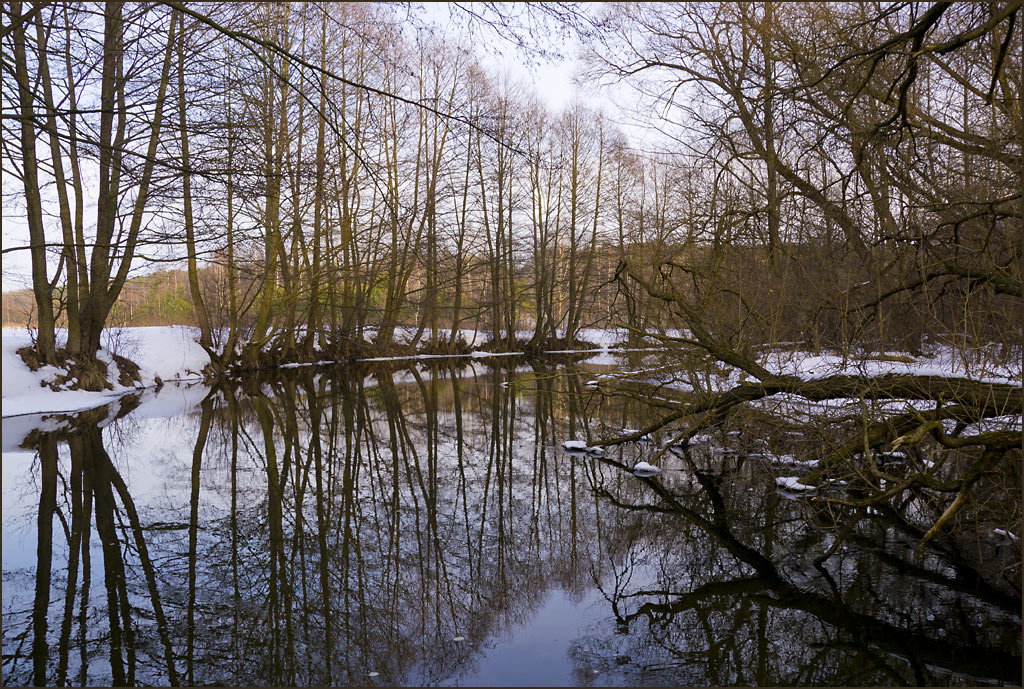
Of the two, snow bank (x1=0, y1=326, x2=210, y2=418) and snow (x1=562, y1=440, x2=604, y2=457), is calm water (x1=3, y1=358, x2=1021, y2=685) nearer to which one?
snow (x1=562, y1=440, x2=604, y2=457)

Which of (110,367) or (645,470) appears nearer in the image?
(645,470)

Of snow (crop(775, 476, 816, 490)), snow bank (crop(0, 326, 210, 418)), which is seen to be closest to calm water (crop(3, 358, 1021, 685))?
snow (crop(775, 476, 816, 490))

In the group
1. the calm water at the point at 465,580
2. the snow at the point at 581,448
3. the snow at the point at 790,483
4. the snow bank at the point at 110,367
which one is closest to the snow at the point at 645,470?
the calm water at the point at 465,580

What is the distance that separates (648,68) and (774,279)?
275 inches

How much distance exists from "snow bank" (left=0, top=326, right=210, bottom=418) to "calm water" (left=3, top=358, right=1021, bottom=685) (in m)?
5.93

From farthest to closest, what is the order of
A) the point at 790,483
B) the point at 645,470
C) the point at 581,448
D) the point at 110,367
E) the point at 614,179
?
the point at 614,179
the point at 110,367
the point at 581,448
the point at 645,470
the point at 790,483

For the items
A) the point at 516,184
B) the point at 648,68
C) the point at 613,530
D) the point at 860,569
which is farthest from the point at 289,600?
the point at 516,184

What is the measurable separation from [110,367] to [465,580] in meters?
15.0

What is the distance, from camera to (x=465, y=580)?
14.9 ft

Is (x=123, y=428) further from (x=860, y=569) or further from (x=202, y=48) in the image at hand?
(x=860, y=569)

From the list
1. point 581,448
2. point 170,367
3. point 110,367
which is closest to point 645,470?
point 581,448

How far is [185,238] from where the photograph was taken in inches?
253

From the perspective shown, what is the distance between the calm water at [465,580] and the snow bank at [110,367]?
5.93 m

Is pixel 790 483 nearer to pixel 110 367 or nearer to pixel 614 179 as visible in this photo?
pixel 110 367
